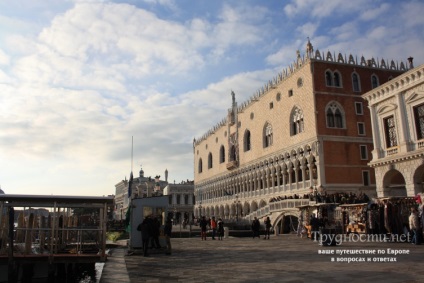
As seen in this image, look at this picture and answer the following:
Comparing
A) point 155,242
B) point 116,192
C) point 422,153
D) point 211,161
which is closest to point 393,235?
point 422,153

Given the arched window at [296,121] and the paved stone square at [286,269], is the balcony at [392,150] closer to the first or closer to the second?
the paved stone square at [286,269]

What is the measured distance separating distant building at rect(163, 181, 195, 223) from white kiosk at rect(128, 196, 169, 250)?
6649cm

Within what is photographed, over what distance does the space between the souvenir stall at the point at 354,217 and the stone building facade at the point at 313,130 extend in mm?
7891

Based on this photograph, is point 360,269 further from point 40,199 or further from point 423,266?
point 40,199

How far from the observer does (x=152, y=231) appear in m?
14.7

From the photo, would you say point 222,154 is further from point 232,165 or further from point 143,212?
point 143,212

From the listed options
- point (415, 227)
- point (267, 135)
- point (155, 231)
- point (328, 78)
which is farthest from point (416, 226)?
point (267, 135)

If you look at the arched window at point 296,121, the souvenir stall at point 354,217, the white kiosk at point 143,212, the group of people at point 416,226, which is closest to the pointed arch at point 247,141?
the arched window at point 296,121

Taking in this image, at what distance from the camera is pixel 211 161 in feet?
203

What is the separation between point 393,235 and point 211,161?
46.3 metres

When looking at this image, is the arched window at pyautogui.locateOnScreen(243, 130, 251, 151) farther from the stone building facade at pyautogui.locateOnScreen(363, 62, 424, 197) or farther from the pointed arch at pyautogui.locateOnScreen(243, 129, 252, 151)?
the stone building facade at pyautogui.locateOnScreen(363, 62, 424, 197)

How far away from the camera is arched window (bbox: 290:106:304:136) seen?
1351 inches

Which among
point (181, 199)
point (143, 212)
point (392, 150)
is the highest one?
point (181, 199)

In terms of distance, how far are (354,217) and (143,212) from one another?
10557 mm
